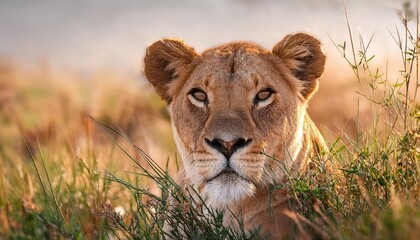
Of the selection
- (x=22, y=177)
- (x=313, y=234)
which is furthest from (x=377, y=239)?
(x=22, y=177)

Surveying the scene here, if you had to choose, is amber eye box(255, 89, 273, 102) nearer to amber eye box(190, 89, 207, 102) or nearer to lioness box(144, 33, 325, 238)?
lioness box(144, 33, 325, 238)

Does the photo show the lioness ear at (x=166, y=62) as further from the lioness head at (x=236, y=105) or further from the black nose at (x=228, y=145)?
the black nose at (x=228, y=145)

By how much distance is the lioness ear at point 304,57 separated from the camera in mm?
5984

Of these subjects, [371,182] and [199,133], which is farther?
[199,133]

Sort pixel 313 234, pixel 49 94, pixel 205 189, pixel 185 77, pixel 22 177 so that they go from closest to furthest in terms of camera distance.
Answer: pixel 313 234 → pixel 205 189 → pixel 185 77 → pixel 22 177 → pixel 49 94

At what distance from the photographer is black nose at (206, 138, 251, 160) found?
5215mm

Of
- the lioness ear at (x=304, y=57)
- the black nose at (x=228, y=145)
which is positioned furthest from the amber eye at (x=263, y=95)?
the black nose at (x=228, y=145)

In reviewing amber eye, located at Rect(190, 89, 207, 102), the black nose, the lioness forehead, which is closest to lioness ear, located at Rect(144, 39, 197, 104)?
the lioness forehead

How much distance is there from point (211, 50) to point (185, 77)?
0.88 ft

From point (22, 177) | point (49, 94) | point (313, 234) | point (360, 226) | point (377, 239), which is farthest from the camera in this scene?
point (49, 94)

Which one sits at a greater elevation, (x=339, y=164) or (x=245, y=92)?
(x=245, y=92)

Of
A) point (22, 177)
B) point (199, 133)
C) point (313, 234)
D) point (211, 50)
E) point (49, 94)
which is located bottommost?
point (49, 94)

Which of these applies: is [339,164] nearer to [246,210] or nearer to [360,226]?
[246,210]

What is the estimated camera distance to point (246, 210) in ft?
→ 18.0
